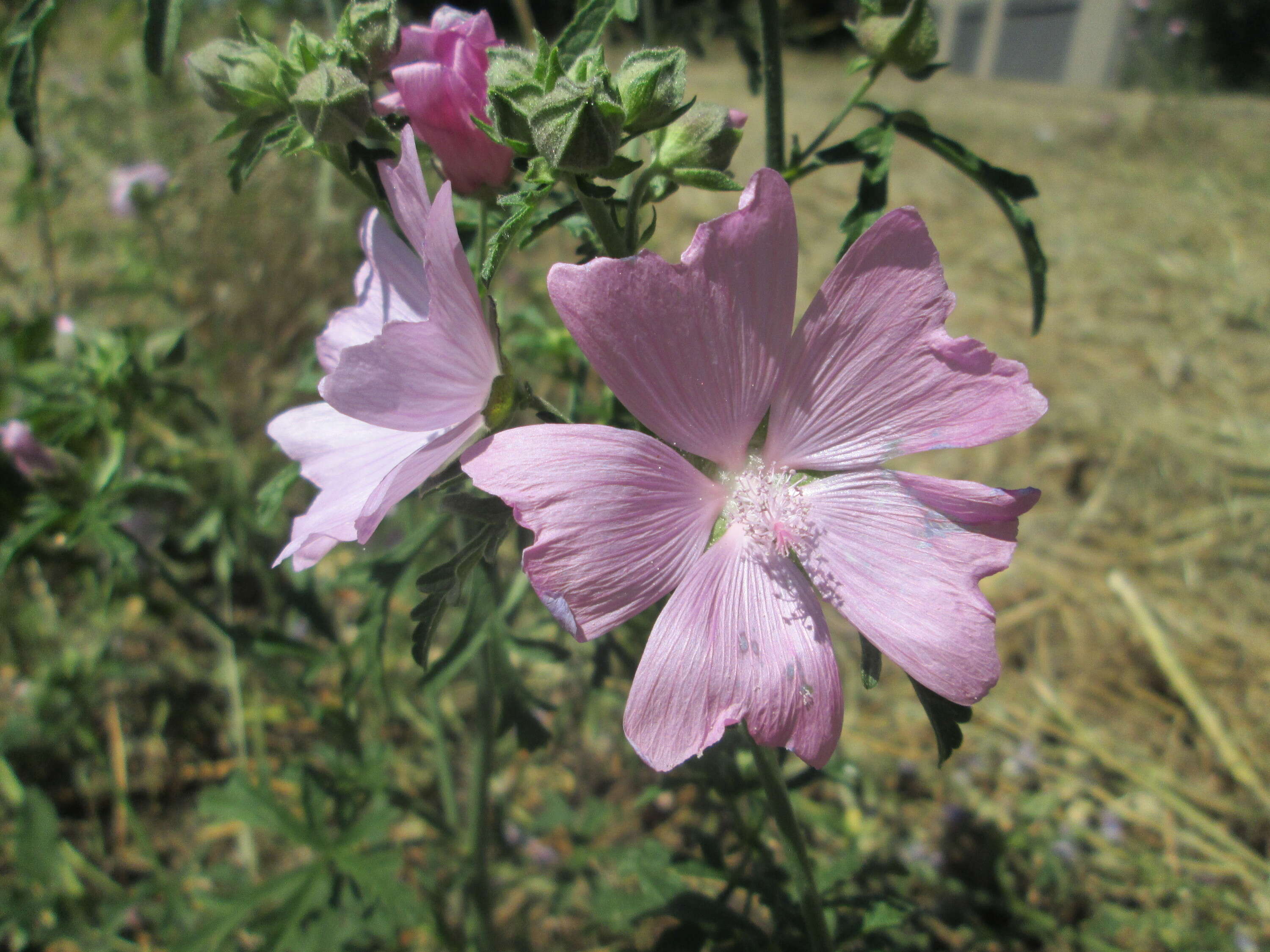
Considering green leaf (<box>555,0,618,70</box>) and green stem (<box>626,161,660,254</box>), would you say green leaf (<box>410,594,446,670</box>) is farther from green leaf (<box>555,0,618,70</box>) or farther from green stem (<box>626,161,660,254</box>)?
green leaf (<box>555,0,618,70</box>)

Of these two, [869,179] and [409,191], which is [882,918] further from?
[409,191]

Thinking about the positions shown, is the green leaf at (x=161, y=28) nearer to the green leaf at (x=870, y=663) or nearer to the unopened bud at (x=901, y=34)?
the unopened bud at (x=901, y=34)

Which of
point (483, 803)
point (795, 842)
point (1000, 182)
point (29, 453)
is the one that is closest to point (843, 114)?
point (1000, 182)

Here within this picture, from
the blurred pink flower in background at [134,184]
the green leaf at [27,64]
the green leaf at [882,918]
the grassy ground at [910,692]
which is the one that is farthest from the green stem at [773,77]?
the blurred pink flower in background at [134,184]

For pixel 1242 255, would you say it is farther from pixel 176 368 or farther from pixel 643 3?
pixel 176 368

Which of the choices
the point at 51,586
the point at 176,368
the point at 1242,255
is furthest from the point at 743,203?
the point at 1242,255

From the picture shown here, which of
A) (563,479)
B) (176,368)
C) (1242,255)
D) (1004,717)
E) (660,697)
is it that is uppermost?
(563,479)
